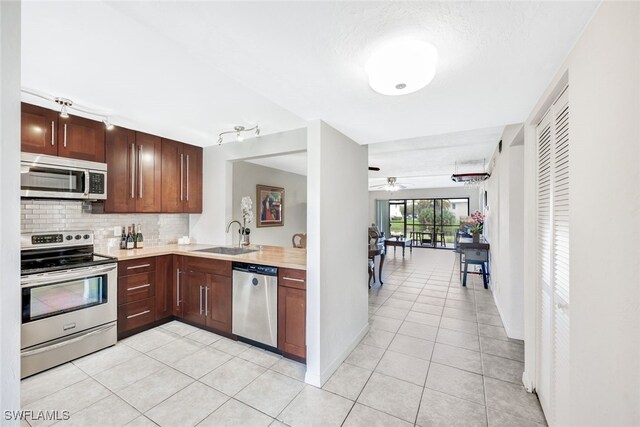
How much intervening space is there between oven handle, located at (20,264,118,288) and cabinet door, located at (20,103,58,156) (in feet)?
3.69

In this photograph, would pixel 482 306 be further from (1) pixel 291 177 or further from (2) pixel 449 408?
(1) pixel 291 177

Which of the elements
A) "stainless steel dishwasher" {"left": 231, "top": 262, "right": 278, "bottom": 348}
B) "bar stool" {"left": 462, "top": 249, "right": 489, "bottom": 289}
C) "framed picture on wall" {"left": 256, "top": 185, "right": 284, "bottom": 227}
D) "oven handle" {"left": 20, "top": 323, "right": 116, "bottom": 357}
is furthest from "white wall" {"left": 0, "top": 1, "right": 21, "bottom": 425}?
"bar stool" {"left": 462, "top": 249, "right": 489, "bottom": 289}

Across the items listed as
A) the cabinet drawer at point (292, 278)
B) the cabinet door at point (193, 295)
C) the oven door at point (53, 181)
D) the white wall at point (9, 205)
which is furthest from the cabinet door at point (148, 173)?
the white wall at point (9, 205)

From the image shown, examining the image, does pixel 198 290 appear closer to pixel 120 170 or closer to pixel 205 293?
pixel 205 293

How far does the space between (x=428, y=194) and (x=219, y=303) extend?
9.15 meters

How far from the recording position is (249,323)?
2.77 m

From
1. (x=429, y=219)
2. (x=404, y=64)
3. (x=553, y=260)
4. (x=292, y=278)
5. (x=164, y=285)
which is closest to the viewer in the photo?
(x=404, y=64)

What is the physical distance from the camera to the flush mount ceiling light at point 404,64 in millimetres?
1218

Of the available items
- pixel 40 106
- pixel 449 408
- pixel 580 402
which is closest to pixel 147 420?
pixel 449 408

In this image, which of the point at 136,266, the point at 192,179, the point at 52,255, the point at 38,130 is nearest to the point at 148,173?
the point at 192,179

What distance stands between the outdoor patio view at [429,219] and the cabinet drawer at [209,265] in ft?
28.5

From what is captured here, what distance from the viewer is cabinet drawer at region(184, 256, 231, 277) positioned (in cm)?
294

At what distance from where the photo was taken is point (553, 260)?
1640 mm

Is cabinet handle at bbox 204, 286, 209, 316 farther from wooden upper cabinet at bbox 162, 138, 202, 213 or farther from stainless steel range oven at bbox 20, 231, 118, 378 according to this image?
wooden upper cabinet at bbox 162, 138, 202, 213
